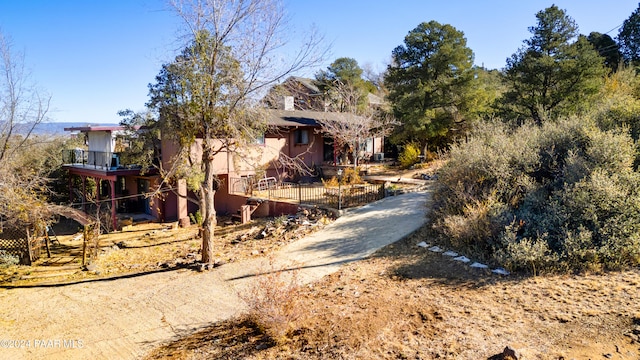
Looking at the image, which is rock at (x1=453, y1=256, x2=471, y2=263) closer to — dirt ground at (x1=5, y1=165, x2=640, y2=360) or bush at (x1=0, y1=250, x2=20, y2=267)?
dirt ground at (x1=5, y1=165, x2=640, y2=360)

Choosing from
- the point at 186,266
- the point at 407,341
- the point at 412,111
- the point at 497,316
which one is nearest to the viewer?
the point at 407,341

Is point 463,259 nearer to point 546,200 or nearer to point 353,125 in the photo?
point 546,200

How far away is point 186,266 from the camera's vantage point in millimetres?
10500

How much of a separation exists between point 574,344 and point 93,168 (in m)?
20.9

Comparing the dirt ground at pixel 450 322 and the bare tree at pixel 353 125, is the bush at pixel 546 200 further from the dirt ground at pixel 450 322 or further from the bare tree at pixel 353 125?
the bare tree at pixel 353 125

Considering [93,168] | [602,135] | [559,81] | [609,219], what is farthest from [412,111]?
[93,168]

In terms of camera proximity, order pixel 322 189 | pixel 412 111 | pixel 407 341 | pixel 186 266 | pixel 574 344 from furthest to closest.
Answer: pixel 412 111 → pixel 322 189 → pixel 186 266 → pixel 407 341 → pixel 574 344

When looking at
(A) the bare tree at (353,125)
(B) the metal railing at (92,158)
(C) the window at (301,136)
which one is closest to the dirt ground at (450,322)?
(A) the bare tree at (353,125)

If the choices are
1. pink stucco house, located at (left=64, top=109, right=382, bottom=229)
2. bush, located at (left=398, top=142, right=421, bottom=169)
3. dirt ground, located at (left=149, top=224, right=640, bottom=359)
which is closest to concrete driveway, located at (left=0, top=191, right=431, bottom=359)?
dirt ground, located at (left=149, top=224, right=640, bottom=359)

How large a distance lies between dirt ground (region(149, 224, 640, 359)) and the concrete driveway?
81cm

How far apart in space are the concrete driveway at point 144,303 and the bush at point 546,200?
202 centimetres

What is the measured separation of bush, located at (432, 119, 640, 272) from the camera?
7.43 meters

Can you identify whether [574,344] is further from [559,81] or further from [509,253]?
[559,81]

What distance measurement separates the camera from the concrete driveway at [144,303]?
639 centimetres
